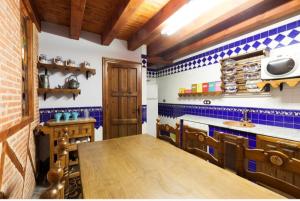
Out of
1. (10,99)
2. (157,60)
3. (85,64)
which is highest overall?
(157,60)

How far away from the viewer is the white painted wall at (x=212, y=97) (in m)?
2.19

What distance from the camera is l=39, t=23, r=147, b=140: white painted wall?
9.52 ft

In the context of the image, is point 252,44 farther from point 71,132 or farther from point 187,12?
point 71,132

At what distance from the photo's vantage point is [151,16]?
2.53 meters

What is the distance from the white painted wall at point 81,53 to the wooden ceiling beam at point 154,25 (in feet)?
1.47

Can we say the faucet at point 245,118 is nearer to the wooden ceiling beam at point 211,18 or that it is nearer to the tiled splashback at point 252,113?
the tiled splashback at point 252,113

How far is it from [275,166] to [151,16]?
2389 mm

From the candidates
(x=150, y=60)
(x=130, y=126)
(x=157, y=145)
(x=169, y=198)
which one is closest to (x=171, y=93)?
(x=150, y=60)

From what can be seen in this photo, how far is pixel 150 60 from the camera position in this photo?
4.22 meters

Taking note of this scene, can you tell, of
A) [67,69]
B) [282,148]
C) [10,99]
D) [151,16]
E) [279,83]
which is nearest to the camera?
[10,99]

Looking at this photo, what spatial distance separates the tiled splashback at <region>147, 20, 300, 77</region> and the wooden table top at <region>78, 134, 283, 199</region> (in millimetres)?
2112

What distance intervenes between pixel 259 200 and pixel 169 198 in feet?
1.33

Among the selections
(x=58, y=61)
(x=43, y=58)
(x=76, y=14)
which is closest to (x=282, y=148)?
(x=76, y=14)

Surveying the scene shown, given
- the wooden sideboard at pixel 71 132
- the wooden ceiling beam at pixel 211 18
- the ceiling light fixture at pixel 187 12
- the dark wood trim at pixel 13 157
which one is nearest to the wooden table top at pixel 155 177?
the dark wood trim at pixel 13 157
